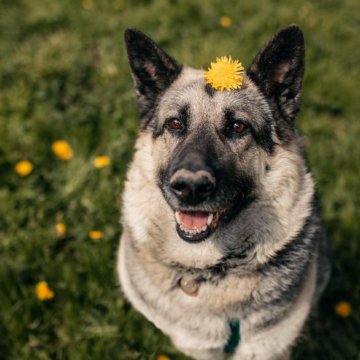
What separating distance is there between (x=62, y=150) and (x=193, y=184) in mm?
2128

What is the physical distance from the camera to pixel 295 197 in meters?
2.80

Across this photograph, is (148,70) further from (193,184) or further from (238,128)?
(193,184)

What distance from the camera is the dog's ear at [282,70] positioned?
2.57 metres

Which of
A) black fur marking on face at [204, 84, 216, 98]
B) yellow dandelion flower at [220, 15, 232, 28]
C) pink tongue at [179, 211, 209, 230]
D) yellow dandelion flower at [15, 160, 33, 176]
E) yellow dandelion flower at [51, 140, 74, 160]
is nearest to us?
pink tongue at [179, 211, 209, 230]

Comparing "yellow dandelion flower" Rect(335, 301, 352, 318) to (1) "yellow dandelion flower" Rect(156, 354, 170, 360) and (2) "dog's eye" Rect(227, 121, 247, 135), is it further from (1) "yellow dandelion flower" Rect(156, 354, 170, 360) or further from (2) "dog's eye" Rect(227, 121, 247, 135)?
Result: (2) "dog's eye" Rect(227, 121, 247, 135)

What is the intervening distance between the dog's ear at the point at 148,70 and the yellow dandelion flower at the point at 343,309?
6.92ft

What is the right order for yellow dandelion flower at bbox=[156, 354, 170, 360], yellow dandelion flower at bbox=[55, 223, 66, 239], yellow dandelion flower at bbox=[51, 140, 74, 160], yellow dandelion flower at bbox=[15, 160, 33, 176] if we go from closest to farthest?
yellow dandelion flower at bbox=[156, 354, 170, 360]
yellow dandelion flower at bbox=[55, 223, 66, 239]
yellow dandelion flower at bbox=[15, 160, 33, 176]
yellow dandelion flower at bbox=[51, 140, 74, 160]

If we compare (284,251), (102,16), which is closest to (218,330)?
(284,251)

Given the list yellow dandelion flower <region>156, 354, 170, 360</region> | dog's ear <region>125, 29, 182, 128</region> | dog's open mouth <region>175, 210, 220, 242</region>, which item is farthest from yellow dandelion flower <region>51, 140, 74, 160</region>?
yellow dandelion flower <region>156, 354, 170, 360</region>

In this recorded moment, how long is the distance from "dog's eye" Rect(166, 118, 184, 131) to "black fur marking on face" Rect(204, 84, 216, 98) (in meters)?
0.25

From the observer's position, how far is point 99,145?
437cm

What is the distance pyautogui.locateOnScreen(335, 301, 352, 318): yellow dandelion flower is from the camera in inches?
141

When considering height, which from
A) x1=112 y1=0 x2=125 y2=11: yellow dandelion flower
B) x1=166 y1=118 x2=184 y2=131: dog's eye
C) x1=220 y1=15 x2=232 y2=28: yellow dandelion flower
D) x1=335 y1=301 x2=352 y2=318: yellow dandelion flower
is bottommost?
x1=335 y1=301 x2=352 y2=318: yellow dandelion flower

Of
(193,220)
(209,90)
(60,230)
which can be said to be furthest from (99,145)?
(193,220)
